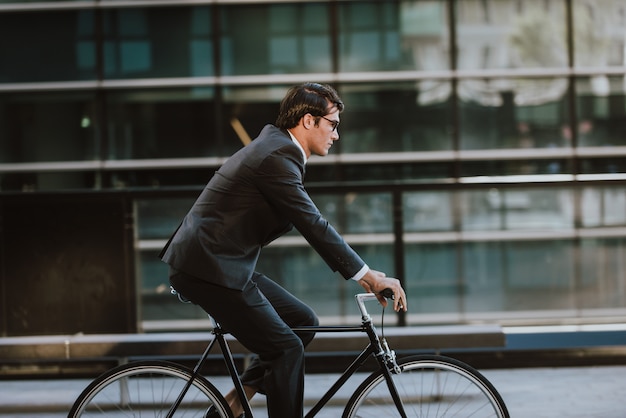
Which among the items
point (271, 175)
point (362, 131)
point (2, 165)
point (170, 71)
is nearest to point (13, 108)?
point (2, 165)

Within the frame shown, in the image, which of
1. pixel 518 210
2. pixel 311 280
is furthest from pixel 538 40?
pixel 311 280

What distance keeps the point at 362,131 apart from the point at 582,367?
3095 mm

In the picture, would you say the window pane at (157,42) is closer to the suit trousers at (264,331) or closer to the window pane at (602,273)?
the window pane at (602,273)

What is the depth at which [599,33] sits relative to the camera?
30.7 feet

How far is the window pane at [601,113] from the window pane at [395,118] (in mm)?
1264

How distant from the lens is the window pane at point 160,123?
9.49m

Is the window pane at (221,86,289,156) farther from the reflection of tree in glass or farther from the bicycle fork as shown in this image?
the bicycle fork

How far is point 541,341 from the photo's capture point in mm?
8094

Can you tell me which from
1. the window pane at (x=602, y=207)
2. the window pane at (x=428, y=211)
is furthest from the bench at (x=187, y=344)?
the window pane at (x=602, y=207)

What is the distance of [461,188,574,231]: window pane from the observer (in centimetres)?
836

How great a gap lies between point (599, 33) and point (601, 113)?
0.77 metres

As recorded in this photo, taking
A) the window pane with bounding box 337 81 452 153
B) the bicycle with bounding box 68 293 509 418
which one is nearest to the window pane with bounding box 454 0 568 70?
the window pane with bounding box 337 81 452 153

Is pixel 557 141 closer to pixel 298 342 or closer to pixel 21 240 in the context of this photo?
A: pixel 21 240

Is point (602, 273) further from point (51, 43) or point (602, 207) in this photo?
point (51, 43)
